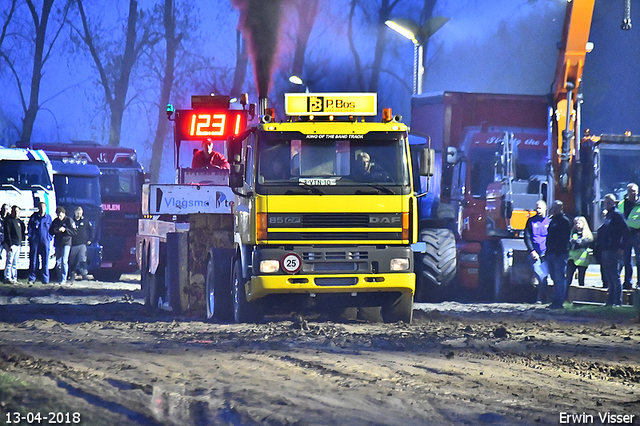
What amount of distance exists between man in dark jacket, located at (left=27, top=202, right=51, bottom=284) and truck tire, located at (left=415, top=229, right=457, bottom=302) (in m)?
9.82

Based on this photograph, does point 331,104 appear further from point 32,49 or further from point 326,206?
point 32,49

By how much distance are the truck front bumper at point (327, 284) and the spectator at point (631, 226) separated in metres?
5.59

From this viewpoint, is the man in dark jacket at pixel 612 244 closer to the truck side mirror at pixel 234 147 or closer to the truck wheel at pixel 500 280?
the truck wheel at pixel 500 280

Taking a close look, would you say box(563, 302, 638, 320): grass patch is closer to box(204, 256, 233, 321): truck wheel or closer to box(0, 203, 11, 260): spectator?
box(204, 256, 233, 321): truck wheel

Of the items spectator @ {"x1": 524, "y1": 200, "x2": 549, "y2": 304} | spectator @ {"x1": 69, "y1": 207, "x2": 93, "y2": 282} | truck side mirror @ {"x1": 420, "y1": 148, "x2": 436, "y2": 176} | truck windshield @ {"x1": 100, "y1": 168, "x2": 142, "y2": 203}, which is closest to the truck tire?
spectator @ {"x1": 524, "y1": 200, "x2": 549, "y2": 304}

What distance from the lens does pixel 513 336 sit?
42.4 feet

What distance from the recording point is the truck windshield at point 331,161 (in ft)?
44.0

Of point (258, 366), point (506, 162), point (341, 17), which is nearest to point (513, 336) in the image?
point (258, 366)

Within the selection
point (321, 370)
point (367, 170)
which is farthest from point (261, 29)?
point (321, 370)

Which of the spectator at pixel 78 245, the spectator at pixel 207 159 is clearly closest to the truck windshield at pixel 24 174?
the spectator at pixel 78 245

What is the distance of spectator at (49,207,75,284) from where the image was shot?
24.5m

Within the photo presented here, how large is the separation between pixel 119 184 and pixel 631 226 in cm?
1483

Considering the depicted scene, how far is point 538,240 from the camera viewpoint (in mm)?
18328

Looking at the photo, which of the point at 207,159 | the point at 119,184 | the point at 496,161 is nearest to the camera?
the point at 496,161
